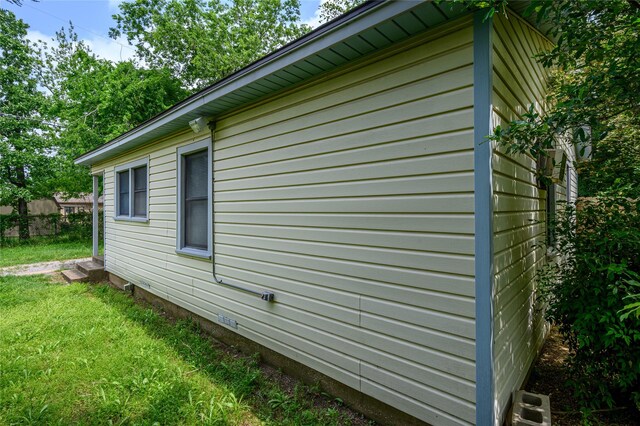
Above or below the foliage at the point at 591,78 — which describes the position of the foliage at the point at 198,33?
above

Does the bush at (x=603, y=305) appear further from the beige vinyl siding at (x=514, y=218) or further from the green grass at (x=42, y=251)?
the green grass at (x=42, y=251)

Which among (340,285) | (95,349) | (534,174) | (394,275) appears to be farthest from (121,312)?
(534,174)

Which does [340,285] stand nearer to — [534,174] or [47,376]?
[534,174]

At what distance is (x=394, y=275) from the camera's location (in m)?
2.43

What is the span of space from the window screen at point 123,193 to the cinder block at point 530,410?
24.8ft

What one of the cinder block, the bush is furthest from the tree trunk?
the bush

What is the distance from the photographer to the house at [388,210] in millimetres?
2072

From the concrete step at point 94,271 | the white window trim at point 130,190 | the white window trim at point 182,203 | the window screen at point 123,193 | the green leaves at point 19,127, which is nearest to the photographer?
the white window trim at point 182,203

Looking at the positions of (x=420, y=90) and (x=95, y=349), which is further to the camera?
(x=95, y=349)

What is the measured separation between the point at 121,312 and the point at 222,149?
10.9 ft

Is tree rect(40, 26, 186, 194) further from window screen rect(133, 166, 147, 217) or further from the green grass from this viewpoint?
A: window screen rect(133, 166, 147, 217)

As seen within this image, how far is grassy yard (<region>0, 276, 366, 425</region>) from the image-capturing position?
2.74 meters

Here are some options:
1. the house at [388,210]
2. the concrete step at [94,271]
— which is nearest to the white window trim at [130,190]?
the concrete step at [94,271]

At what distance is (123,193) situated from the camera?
7332 millimetres
